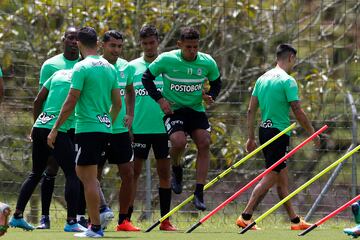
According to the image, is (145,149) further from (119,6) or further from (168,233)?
(119,6)

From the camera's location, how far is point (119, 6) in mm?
15922

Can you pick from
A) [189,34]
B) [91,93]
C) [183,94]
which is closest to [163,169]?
[183,94]

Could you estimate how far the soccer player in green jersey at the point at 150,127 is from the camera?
41.7 feet

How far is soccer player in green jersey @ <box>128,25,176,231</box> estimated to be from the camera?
500 inches

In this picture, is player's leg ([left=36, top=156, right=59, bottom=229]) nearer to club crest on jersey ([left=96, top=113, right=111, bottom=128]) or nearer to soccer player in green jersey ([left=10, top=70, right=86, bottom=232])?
soccer player in green jersey ([left=10, top=70, right=86, bottom=232])

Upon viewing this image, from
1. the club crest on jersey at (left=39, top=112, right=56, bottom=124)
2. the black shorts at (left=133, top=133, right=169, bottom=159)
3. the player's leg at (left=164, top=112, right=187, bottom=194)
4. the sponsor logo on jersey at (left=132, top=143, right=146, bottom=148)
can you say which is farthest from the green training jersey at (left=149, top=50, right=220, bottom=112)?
the club crest on jersey at (left=39, top=112, right=56, bottom=124)

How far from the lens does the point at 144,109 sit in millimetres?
12852

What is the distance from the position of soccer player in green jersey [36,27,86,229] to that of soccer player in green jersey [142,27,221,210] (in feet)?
2.82

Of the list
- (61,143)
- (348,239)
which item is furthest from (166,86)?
(348,239)

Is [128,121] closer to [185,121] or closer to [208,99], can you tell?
[185,121]

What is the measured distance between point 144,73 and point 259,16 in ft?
18.5

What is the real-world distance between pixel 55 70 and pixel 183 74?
1446 mm

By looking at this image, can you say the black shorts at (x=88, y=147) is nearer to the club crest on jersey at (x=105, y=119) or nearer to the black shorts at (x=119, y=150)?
the club crest on jersey at (x=105, y=119)

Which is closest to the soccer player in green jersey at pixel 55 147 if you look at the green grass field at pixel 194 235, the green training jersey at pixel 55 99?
the green training jersey at pixel 55 99
